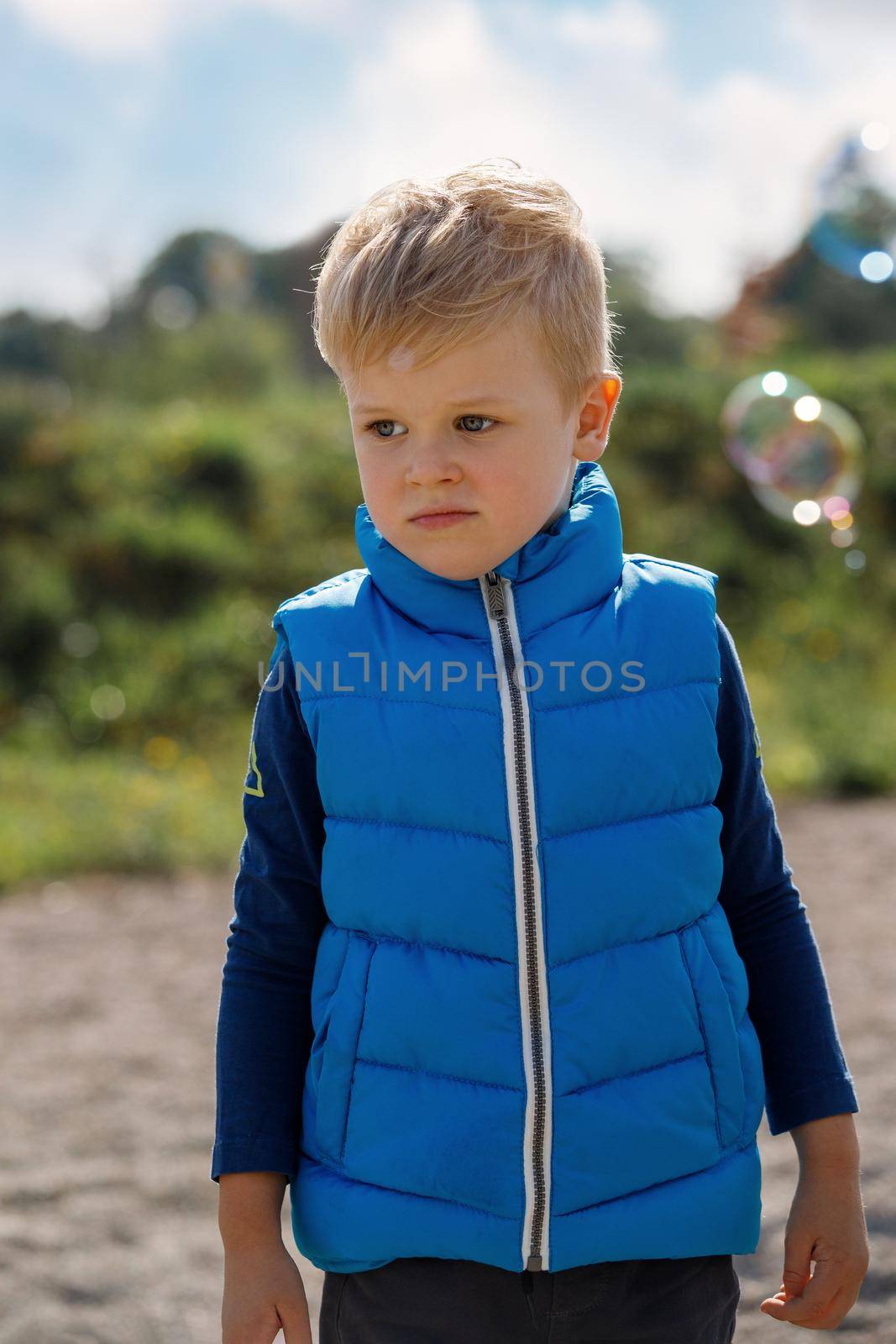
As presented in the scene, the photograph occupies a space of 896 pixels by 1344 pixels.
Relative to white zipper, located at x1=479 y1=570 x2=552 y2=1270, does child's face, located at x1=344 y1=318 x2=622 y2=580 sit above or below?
above

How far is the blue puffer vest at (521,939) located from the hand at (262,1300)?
43 millimetres

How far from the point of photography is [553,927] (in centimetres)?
123

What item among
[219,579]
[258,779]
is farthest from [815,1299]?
[219,579]

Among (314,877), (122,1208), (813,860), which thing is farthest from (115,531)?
(314,877)

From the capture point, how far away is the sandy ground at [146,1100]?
2.38 metres

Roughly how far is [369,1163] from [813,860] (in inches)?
155

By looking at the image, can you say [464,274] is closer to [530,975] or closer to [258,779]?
[258,779]

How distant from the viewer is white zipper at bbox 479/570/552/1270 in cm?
121

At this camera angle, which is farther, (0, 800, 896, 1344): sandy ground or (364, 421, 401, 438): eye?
(0, 800, 896, 1344): sandy ground

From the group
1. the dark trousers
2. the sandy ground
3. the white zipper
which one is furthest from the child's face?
the sandy ground

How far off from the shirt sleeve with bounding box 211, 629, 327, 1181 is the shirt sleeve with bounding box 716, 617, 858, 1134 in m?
0.43

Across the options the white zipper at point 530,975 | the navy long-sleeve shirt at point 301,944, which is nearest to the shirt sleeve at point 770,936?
the navy long-sleeve shirt at point 301,944

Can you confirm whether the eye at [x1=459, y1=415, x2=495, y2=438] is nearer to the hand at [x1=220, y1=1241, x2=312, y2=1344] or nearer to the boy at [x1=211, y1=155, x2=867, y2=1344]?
the boy at [x1=211, y1=155, x2=867, y2=1344]

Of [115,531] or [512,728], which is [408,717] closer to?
[512,728]
